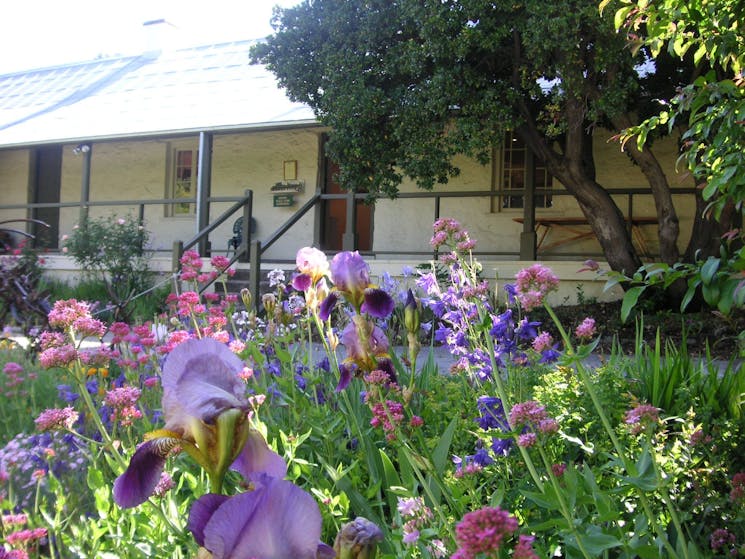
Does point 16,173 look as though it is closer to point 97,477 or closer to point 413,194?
point 413,194

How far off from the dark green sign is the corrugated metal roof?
5.93 ft

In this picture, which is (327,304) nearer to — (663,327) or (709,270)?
(709,270)

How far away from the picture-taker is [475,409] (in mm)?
2699

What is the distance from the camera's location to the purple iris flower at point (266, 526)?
0.60 metres

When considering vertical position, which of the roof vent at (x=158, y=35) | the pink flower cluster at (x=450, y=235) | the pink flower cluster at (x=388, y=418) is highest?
the roof vent at (x=158, y=35)

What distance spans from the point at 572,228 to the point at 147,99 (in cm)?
941

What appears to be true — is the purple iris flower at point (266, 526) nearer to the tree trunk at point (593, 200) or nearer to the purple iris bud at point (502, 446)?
the purple iris bud at point (502, 446)

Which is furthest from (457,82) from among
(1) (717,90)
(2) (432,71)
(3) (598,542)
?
(3) (598,542)

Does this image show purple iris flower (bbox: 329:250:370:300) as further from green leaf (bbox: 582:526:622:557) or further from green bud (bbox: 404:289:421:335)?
green leaf (bbox: 582:526:622:557)

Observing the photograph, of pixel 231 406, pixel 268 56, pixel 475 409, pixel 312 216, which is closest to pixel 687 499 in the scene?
pixel 475 409

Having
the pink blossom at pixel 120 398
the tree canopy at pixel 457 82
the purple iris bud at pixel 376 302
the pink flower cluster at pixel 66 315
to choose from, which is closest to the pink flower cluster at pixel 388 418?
the purple iris bud at pixel 376 302

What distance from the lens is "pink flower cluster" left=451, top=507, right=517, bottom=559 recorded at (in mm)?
612

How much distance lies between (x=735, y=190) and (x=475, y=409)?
120cm

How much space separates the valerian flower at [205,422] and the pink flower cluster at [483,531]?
0.63 feet
